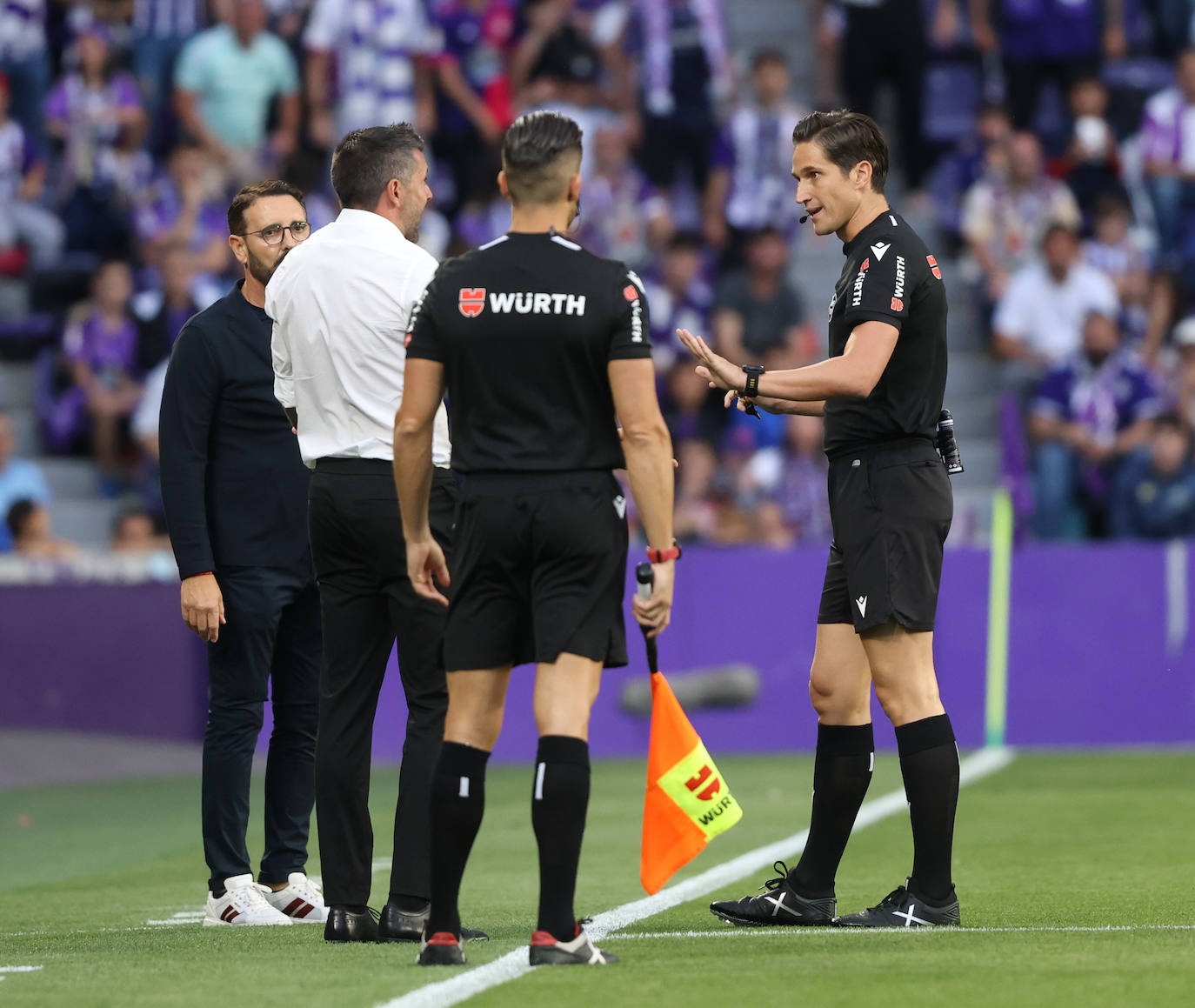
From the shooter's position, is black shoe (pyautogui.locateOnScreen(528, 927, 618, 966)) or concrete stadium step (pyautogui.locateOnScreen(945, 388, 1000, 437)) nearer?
black shoe (pyautogui.locateOnScreen(528, 927, 618, 966))

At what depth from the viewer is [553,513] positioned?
5246 mm

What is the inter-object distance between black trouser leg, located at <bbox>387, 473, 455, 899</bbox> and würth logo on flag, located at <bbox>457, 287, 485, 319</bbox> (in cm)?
86

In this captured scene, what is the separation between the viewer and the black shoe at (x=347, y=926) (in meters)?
6.05

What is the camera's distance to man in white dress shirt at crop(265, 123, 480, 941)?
6020 millimetres

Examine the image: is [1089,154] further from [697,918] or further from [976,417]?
[697,918]

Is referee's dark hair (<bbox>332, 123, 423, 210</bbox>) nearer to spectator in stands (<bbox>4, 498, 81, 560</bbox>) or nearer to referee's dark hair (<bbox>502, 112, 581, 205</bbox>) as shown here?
referee's dark hair (<bbox>502, 112, 581, 205</bbox>)

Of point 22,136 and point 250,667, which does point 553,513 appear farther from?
point 22,136

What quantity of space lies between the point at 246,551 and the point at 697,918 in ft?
6.14

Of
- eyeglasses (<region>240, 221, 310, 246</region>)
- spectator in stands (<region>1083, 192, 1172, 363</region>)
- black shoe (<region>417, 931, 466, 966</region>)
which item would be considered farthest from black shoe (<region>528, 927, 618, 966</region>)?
spectator in stands (<region>1083, 192, 1172, 363</region>)

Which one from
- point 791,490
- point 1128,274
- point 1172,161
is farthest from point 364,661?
point 1172,161

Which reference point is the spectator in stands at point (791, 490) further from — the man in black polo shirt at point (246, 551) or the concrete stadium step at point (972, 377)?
the man in black polo shirt at point (246, 551)

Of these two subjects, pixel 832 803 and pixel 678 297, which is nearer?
pixel 832 803

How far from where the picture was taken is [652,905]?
22.4 feet

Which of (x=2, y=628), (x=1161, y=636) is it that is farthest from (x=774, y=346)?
(x=2, y=628)
